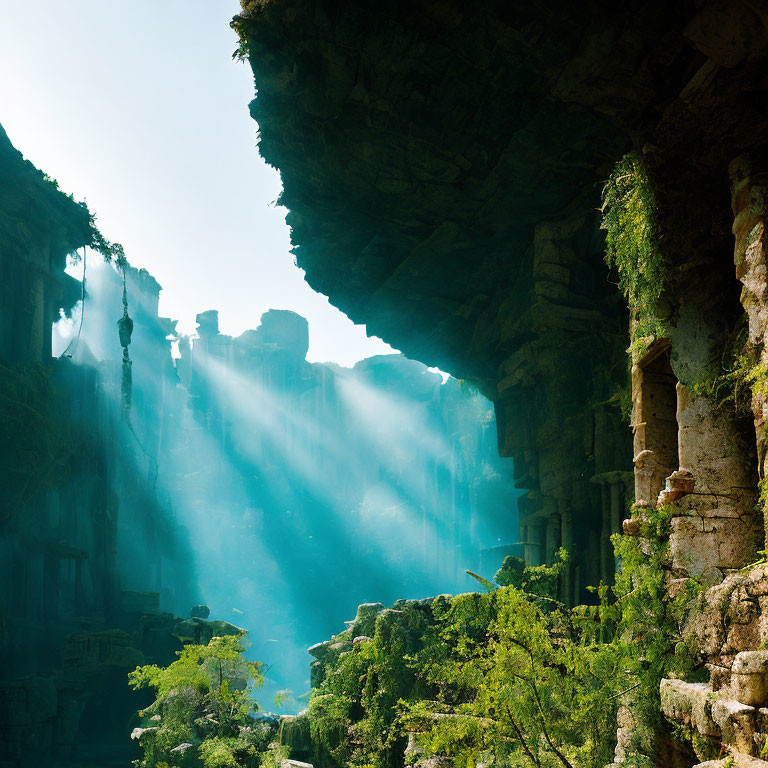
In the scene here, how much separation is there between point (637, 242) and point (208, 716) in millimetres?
12911

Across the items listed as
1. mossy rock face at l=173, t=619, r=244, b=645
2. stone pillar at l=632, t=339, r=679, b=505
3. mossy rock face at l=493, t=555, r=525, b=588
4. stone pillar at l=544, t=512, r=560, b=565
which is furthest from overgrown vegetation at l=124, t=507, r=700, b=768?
mossy rock face at l=173, t=619, r=244, b=645

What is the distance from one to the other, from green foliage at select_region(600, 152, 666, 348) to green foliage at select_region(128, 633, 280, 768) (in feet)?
32.5

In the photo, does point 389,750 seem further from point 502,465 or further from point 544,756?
point 502,465

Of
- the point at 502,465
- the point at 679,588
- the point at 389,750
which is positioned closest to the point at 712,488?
the point at 679,588

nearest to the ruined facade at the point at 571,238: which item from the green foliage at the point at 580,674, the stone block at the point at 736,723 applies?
A: the stone block at the point at 736,723

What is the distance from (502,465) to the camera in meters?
43.7

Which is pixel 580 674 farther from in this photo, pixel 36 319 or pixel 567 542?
pixel 36 319

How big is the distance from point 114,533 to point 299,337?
1938 inches

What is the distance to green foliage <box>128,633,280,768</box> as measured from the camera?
11.8 meters

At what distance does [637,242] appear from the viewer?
5719 mm

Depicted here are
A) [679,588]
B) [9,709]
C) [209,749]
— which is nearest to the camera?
[679,588]

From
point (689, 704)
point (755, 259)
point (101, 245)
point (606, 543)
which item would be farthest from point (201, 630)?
point (755, 259)

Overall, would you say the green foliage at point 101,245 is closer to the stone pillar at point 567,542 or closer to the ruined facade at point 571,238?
the ruined facade at point 571,238

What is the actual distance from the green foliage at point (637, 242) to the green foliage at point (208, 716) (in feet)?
32.5
